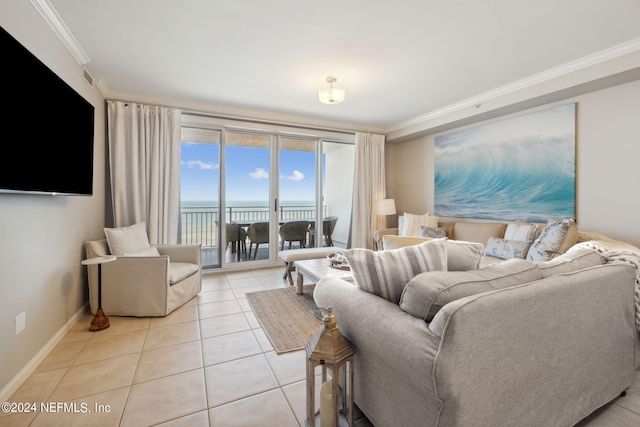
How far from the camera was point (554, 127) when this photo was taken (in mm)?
3264

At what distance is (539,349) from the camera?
1119 millimetres

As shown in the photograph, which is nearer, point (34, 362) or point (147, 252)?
point (34, 362)

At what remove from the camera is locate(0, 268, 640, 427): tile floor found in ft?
4.83

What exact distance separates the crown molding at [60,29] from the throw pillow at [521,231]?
4.67 m

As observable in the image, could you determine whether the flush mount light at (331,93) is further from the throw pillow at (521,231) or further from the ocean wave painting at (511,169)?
the throw pillow at (521,231)

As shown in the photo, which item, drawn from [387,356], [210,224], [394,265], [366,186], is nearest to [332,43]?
[394,265]

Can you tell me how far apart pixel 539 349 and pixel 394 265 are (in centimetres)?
63

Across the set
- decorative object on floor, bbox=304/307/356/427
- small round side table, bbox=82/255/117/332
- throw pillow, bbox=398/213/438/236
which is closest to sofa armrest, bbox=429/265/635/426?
decorative object on floor, bbox=304/307/356/427

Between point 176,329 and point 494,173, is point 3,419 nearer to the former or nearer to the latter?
point 176,329

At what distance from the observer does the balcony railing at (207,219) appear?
4324mm

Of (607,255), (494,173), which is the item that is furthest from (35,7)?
(494,173)

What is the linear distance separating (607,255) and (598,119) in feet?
6.89

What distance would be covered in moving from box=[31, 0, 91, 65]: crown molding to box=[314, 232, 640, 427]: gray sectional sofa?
2.69 meters

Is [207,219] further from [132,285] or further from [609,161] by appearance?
[609,161]
